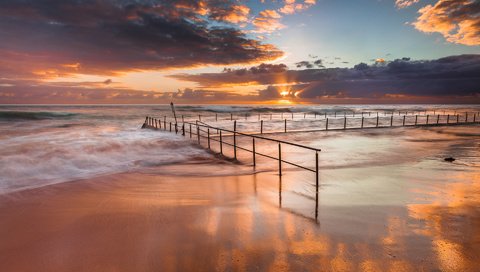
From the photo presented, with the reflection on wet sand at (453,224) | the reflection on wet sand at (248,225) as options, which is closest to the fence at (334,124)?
the reflection on wet sand at (248,225)

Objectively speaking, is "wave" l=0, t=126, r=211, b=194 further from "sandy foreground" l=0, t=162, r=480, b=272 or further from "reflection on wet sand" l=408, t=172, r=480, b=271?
"reflection on wet sand" l=408, t=172, r=480, b=271

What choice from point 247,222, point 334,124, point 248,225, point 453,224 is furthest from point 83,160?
point 334,124

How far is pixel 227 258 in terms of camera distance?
3.98 meters

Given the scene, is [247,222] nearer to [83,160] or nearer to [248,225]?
[248,225]

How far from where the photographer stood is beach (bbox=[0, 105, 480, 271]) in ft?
12.9

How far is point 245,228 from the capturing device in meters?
4.98

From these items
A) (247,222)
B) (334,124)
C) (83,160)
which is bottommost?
(334,124)

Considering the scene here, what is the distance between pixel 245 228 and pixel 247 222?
0.28 m

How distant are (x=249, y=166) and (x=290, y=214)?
5.29m

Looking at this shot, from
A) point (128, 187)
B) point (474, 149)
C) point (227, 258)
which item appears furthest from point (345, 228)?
point (474, 149)

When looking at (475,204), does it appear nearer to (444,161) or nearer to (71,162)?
(444,161)

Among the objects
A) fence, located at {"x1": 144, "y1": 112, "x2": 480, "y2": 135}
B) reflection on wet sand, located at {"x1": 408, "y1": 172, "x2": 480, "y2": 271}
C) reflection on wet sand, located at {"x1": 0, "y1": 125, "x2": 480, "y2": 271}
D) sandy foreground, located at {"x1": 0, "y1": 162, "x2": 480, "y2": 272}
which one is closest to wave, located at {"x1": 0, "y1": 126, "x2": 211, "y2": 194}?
reflection on wet sand, located at {"x1": 0, "y1": 125, "x2": 480, "y2": 271}

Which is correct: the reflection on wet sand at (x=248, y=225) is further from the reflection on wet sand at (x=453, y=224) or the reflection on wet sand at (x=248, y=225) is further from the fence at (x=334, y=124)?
the fence at (x=334, y=124)

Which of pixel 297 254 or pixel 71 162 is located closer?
pixel 297 254
